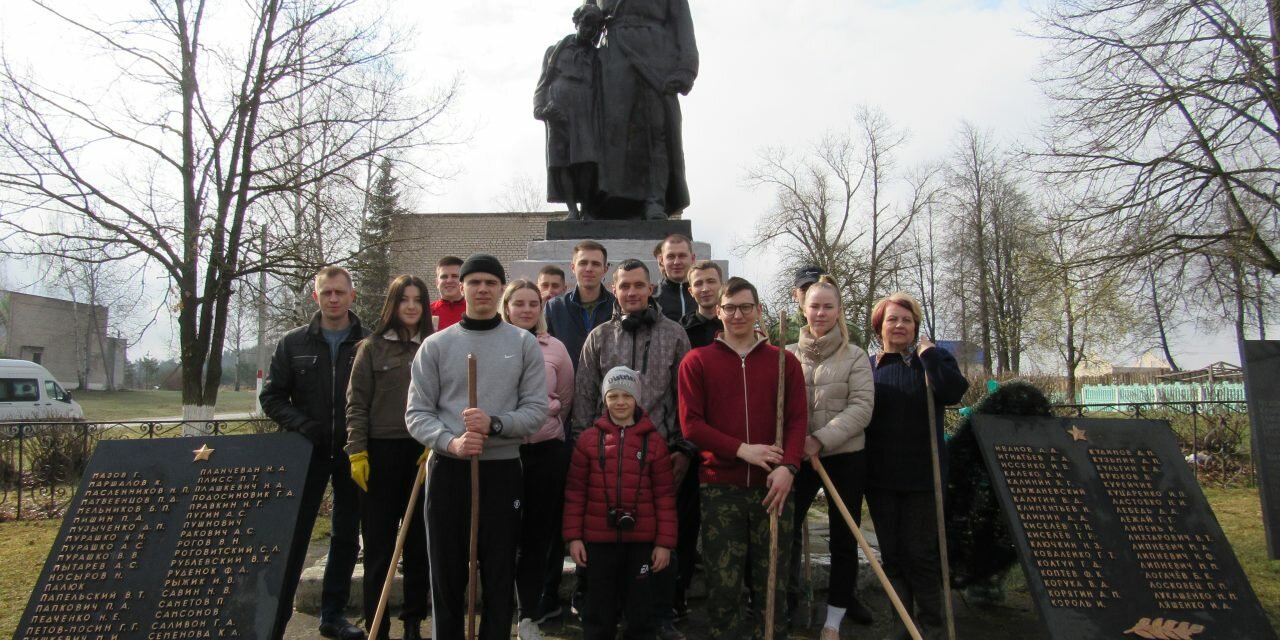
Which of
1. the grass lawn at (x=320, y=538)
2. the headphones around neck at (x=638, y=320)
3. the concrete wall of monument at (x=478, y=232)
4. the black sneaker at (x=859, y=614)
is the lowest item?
the grass lawn at (x=320, y=538)

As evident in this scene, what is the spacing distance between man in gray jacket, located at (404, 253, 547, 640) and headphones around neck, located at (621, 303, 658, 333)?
602 millimetres

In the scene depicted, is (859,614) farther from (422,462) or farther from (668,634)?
(422,462)

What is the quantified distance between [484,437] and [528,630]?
1190 millimetres

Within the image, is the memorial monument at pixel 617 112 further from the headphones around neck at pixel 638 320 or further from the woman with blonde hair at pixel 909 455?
the woman with blonde hair at pixel 909 455

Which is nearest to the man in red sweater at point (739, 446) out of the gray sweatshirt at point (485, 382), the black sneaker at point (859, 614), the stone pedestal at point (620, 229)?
the black sneaker at point (859, 614)

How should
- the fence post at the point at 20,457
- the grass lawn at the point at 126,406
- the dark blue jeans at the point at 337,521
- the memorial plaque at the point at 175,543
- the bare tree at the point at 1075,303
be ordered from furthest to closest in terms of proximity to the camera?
the grass lawn at the point at 126,406 → the bare tree at the point at 1075,303 → the fence post at the point at 20,457 → the dark blue jeans at the point at 337,521 → the memorial plaque at the point at 175,543

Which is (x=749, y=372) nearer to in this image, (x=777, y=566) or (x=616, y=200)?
(x=777, y=566)

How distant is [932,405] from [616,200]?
9.95ft

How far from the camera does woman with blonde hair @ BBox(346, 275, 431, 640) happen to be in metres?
3.61

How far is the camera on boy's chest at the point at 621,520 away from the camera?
3.22m

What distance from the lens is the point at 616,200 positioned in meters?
5.97

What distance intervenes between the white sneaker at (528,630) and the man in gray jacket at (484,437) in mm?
460

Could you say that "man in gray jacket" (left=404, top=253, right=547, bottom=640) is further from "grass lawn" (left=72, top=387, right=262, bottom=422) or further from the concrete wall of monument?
the concrete wall of monument

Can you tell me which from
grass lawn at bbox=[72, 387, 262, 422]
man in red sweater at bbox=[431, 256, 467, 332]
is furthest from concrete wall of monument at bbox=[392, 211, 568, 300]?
man in red sweater at bbox=[431, 256, 467, 332]
